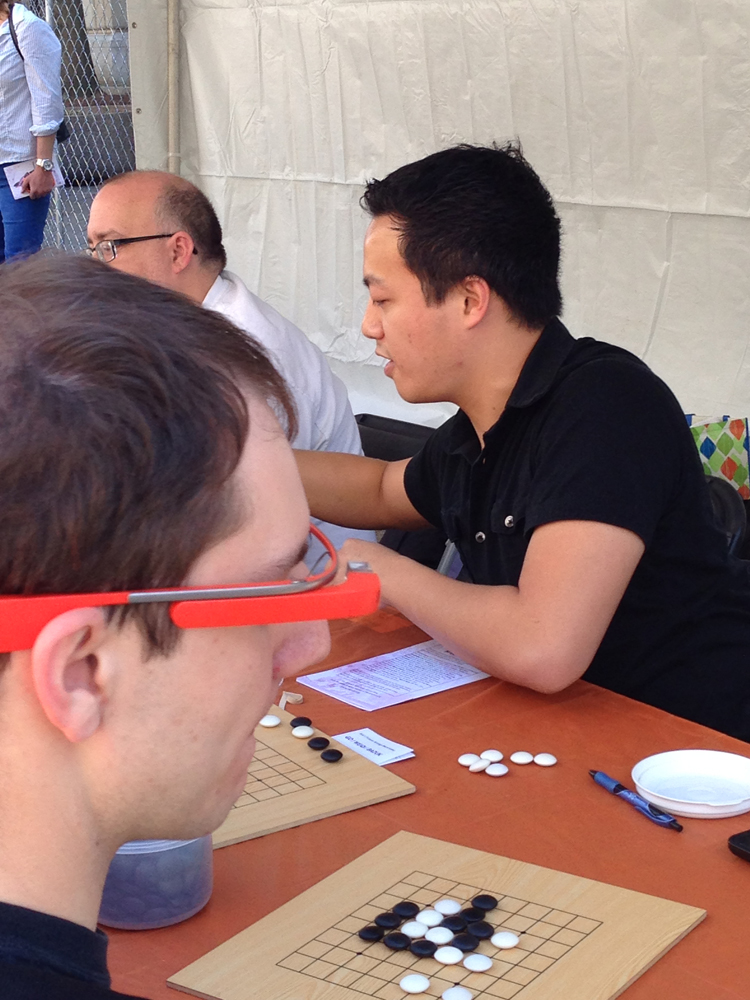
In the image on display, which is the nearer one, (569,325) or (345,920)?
(345,920)

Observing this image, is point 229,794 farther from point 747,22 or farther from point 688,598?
point 747,22

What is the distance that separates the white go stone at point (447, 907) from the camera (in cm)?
116

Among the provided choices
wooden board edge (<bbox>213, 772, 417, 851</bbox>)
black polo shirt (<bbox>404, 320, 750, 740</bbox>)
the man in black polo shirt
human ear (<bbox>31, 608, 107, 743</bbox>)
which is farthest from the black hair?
human ear (<bbox>31, 608, 107, 743</bbox>)

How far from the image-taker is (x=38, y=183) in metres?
6.16

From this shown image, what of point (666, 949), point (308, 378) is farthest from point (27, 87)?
point (666, 949)

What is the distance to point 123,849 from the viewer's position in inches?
44.0

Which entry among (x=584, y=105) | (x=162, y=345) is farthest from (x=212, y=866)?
(x=584, y=105)

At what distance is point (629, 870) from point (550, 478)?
77cm

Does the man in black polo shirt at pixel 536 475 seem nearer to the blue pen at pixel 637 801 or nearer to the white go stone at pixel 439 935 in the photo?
the blue pen at pixel 637 801

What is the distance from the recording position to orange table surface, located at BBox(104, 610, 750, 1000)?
113 centimetres

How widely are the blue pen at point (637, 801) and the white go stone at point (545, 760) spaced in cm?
5

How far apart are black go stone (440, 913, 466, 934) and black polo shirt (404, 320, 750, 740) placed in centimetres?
86

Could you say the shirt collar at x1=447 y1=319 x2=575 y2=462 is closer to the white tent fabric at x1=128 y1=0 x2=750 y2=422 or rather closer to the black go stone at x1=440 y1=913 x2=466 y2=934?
the black go stone at x1=440 y1=913 x2=466 y2=934

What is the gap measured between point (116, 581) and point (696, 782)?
3.33 ft
